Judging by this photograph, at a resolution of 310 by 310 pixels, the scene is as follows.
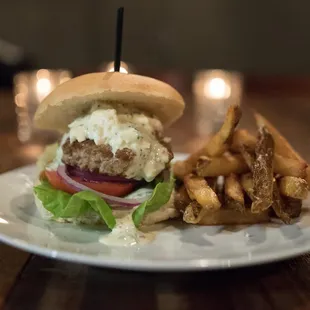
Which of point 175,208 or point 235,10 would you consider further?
point 235,10

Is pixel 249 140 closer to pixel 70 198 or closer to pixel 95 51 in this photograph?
pixel 70 198

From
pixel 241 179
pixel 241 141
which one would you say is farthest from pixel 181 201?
pixel 241 141

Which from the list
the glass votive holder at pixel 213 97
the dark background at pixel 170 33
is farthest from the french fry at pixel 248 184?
the dark background at pixel 170 33

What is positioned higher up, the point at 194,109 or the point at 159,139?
the point at 159,139

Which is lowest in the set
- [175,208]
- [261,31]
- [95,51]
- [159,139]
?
[95,51]

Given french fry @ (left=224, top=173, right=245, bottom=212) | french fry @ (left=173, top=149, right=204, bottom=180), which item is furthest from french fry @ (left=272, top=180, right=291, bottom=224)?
french fry @ (left=173, top=149, right=204, bottom=180)

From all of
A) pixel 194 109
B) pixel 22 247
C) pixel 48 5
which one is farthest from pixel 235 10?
pixel 22 247

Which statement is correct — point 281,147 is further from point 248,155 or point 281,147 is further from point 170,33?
point 170,33
